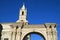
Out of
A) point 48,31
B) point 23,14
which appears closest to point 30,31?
point 48,31

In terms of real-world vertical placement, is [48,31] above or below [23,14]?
below

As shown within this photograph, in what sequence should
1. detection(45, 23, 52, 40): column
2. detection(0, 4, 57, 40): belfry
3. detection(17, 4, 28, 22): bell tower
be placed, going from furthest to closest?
detection(17, 4, 28, 22): bell tower → detection(0, 4, 57, 40): belfry → detection(45, 23, 52, 40): column

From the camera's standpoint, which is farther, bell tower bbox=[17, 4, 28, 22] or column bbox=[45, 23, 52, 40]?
bell tower bbox=[17, 4, 28, 22]

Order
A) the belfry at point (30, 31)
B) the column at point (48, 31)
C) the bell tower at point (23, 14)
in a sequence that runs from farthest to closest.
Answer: the bell tower at point (23, 14) → the belfry at point (30, 31) → the column at point (48, 31)

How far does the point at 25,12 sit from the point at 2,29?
2274cm

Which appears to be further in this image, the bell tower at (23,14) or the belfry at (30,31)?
the bell tower at (23,14)

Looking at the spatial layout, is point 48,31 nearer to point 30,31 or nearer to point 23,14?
point 30,31

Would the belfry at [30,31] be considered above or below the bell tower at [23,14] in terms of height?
below

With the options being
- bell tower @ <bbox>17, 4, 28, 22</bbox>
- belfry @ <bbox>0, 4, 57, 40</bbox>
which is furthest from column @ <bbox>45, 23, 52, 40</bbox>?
bell tower @ <bbox>17, 4, 28, 22</bbox>

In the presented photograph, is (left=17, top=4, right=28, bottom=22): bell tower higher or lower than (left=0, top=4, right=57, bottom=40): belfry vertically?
higher

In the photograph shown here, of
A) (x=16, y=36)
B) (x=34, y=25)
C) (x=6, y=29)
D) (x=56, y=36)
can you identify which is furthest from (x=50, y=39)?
(x=6, y=29)

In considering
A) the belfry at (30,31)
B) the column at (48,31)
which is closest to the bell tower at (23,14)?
the belfry at (30,31)

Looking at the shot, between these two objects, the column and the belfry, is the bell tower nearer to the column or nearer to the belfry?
the belfry

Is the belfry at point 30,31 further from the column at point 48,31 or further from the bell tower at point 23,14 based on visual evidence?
the bell tower at point 23,14
